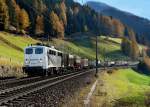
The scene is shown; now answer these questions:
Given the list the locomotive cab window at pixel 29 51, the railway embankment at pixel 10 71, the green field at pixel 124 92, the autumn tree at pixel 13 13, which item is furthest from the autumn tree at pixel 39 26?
the locomotive cab window at pixel 29 51

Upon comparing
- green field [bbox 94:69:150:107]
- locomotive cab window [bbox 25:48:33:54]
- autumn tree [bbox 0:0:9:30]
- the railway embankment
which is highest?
autumn tree [bbox 0:0:9:30]

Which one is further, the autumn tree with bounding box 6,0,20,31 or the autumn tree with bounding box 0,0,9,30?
the autumn tree with bounding box 6,0,20,31

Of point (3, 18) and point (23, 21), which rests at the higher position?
point (23, 21)

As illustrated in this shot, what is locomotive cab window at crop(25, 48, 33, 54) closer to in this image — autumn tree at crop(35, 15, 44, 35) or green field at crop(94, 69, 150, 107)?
green field at crop(94, 69, 150, 107)

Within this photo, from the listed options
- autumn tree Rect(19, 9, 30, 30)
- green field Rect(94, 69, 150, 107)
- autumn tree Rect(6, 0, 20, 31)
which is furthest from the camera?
autumn tree Rect(19, 9, 30, 30)

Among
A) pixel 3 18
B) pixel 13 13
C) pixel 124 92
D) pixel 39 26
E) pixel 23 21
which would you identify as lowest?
pixel 124 92

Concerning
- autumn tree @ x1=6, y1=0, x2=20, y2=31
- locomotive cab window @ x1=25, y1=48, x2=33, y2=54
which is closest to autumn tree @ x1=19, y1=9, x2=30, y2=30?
autumn tree @ x1=6, y1=0, x2=20, y2=31

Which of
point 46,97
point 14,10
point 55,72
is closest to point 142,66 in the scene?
point 14,10

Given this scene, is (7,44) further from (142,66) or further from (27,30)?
(142,66)

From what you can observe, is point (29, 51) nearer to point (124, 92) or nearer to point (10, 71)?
point (10, 71)

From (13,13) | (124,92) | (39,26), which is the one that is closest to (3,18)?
(13,13)

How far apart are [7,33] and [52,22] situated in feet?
193

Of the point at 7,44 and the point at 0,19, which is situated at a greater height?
the point at 0,19

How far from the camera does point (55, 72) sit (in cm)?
6419
